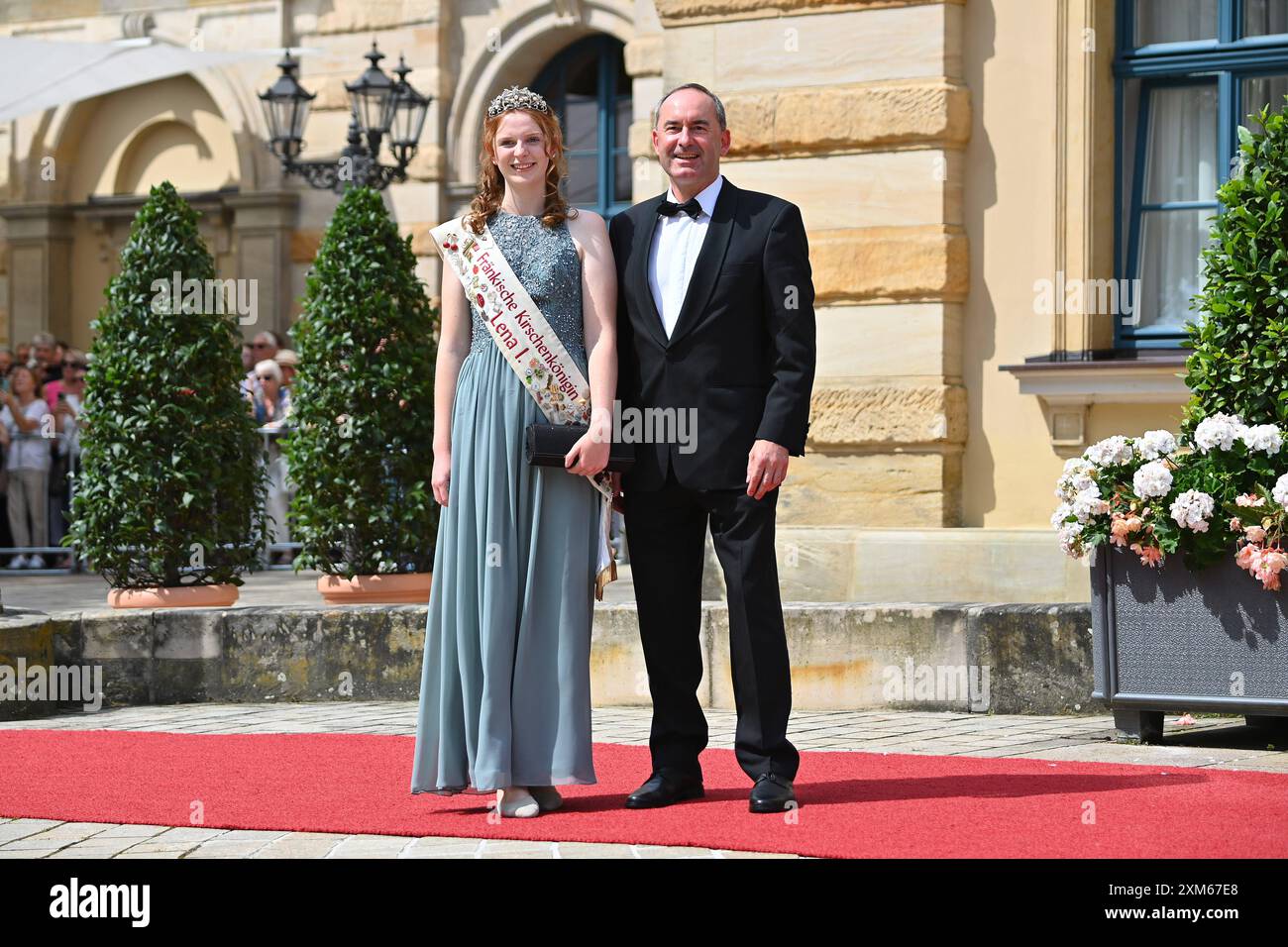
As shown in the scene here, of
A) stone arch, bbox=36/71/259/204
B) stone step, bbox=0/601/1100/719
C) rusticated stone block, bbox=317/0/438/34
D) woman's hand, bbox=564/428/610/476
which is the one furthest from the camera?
stone arch, bbox=36/71/259/204

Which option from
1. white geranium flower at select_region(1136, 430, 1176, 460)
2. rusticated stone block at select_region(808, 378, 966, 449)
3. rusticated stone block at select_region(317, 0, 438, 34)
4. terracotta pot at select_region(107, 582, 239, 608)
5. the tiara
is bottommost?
terracotta pot at select_region(107, 582, 239, 608)

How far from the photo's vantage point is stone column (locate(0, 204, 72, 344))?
20.1 m

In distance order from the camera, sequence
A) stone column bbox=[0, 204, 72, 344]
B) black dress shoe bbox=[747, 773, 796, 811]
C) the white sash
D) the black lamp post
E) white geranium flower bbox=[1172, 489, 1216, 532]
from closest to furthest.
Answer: black dress shoe bbox=[747, 773, 796, 811]
the white sash
white geranium flower bbox=[1172, 489, 1216, 532]
the black lamp post
stone column bbox=[0, 204, 72, 344]

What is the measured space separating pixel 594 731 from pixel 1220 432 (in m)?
2.48

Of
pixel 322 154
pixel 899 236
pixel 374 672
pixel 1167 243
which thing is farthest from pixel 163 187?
pixel 322 154

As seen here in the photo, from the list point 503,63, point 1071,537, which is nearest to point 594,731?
point 1071,537

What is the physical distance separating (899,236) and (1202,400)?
100.0 inches

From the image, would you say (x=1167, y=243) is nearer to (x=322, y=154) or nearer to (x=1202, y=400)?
(x=1202, y=400)

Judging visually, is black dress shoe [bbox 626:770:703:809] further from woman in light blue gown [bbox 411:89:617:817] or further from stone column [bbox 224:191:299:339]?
stone column [bbox 224:191:299:339]

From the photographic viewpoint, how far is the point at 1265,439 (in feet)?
22.8

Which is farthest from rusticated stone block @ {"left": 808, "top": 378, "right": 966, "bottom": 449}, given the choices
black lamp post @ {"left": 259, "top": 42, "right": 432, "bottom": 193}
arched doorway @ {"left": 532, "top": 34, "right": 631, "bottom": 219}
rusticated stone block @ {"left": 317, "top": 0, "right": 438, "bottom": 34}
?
rusticated stone block @ {"left": 317, "top": 0, "right": 438, "bottom": 34}

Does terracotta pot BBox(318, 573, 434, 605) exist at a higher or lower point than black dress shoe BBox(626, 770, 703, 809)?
higher

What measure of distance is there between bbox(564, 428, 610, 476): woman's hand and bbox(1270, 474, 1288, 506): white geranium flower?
7.62ft

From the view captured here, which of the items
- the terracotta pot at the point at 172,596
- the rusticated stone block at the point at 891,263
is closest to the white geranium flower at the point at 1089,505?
the rusticated stone block at the point at 891,263
